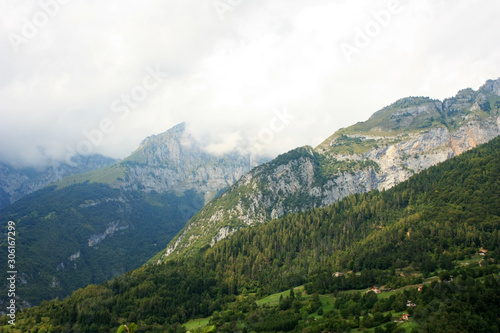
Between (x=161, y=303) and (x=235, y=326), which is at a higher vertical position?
(x=161, y=303)

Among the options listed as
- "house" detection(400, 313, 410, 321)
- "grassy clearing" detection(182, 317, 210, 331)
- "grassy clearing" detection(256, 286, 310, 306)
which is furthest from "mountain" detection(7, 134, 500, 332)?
"grassy clearing" detection(182, 317, 210, 331)

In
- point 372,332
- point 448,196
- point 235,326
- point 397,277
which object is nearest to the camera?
point 372,332

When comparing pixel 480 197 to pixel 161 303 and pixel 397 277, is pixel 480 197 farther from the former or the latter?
pixel 161 303

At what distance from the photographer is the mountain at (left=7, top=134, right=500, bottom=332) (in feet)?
305

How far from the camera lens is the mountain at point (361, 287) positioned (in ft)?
305

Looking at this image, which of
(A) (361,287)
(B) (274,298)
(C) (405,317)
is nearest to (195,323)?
(B) (274,298)

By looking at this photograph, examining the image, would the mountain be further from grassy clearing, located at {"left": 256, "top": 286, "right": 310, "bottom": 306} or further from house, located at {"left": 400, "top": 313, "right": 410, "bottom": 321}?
house, located at {"left": 400, "top": 313, "right": 410, "bottom": 321}

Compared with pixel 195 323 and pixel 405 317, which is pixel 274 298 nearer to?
pixel 195 323

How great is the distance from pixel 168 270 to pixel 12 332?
8369 centimetres

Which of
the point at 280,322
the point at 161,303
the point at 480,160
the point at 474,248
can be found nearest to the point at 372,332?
the point at 280,322

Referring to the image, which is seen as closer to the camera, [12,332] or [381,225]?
[12,332]

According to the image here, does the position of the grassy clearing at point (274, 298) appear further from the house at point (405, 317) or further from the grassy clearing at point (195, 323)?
the house at point (405, 317)

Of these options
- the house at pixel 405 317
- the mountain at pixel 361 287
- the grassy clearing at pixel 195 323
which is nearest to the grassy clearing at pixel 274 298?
the mountain at pixel 361 287

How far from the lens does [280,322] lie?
4333 inches
